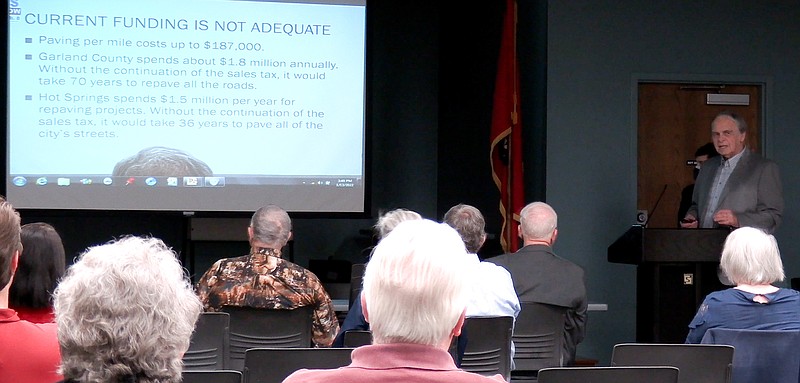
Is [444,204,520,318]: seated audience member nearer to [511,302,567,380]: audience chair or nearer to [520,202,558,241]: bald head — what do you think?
[511,302,567,380]: audience chair

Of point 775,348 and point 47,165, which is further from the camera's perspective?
point 47,165

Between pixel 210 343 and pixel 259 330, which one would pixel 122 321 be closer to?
pixel 210 343

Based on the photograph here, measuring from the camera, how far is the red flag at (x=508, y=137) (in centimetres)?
752

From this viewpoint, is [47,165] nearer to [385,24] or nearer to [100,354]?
[385,24]

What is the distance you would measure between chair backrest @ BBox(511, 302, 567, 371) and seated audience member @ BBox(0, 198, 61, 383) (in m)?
2.48

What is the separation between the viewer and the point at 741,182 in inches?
254

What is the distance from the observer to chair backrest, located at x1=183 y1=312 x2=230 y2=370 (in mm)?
3773

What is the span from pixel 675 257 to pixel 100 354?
16.4 feet

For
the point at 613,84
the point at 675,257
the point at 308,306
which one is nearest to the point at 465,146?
the point at 613,84

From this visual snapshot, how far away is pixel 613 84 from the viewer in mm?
7566

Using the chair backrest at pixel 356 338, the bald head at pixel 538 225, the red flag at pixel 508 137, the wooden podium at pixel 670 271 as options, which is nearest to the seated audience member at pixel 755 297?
the bald head at pixel 538 225

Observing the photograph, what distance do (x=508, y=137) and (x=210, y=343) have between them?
4.24 metres

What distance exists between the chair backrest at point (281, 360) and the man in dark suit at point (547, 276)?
1889mm

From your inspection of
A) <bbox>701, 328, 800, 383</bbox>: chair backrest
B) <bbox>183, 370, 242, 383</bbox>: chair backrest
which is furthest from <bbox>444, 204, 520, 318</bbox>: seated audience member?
<bbox>183, 370, 242, 383</bbox>: chair backrest
